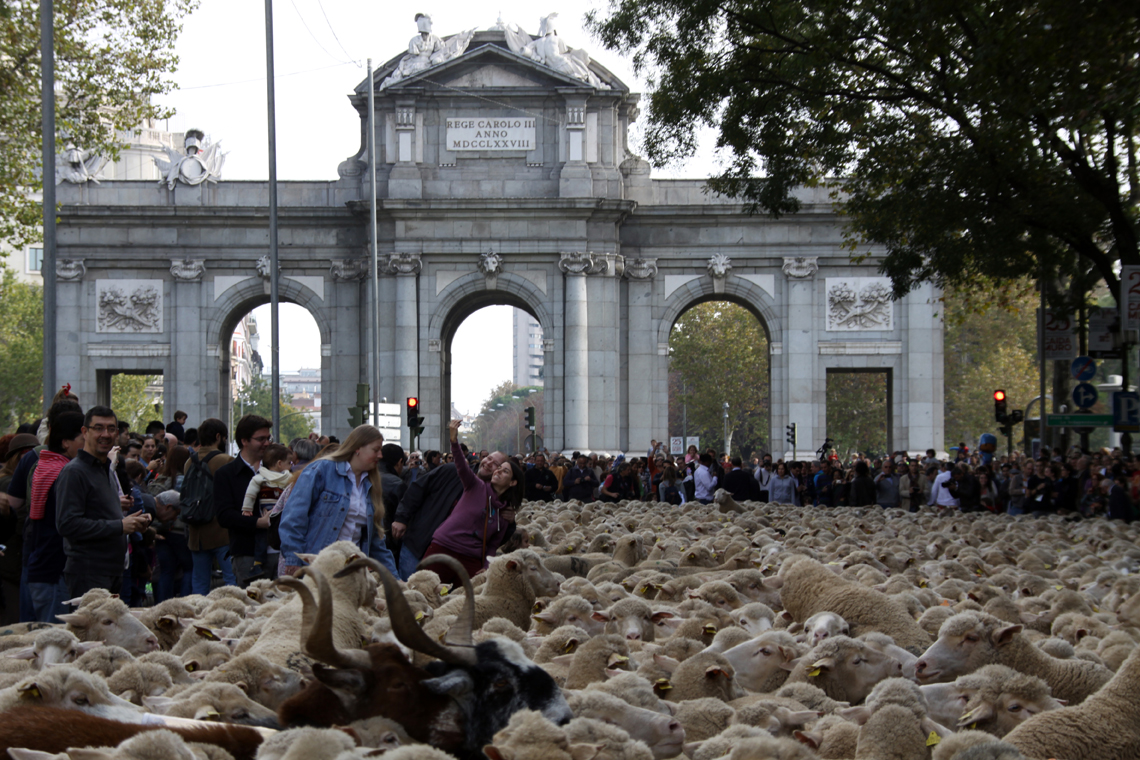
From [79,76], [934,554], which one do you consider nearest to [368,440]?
[934,554]

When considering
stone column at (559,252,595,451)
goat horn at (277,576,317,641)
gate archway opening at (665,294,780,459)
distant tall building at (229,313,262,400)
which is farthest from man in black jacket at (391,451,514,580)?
distant tall building at (229,313,262,400)

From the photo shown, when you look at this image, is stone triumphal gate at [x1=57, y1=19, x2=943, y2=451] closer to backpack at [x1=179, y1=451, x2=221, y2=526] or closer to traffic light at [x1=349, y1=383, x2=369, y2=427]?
traffic light at [x1=349, y1=383, x2=369, y2=427]

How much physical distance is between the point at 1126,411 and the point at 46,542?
45.4 ft

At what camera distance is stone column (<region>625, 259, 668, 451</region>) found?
40.3 m

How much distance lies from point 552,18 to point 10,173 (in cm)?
1950

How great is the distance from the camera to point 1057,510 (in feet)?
68.8

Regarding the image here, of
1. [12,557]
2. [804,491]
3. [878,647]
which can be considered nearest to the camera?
[878,647]

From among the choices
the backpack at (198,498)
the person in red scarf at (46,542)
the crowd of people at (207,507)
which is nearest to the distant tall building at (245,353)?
the crowd of people at (207,507)

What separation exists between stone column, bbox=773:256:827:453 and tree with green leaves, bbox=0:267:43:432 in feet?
142

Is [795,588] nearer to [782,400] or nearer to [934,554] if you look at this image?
[934,554]

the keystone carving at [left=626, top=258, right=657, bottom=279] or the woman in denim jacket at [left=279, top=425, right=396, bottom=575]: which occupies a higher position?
the keystone carving at [left=626, top=258, right=657, bottom=279]

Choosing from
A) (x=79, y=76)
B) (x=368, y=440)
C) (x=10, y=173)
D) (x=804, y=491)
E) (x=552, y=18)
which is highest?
(x=552, y=18)

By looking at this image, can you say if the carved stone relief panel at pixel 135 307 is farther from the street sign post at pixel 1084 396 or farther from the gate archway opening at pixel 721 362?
the gate archway opening at pixel 721 362

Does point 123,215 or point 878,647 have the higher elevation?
point 123,215
